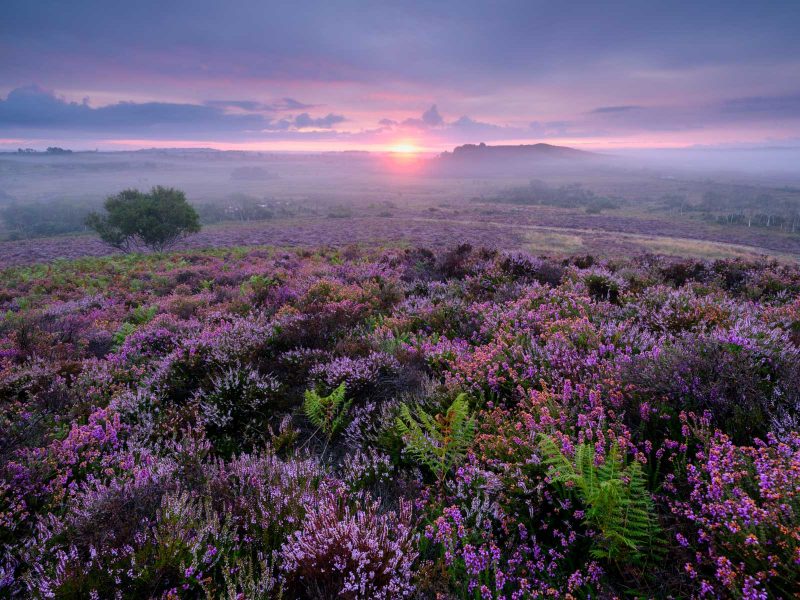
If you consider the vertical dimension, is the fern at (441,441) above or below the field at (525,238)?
above

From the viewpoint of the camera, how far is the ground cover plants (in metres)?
2.08

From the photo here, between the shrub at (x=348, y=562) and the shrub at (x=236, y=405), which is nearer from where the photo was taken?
the shrub at (x=348, y=562)

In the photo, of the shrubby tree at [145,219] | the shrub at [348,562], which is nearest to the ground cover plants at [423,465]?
the shrub at [348,562]

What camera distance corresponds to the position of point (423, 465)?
328cm

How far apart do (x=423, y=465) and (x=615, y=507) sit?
4.92 ft

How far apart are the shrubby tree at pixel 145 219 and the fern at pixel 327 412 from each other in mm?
50114

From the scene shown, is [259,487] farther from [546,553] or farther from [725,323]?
[725,323]

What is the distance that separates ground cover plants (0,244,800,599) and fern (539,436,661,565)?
0.02m

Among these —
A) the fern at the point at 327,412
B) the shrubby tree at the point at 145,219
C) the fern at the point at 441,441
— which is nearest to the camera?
the fern at the point at 441,441

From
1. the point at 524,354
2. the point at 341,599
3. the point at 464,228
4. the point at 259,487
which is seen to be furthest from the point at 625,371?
the point at 464,228

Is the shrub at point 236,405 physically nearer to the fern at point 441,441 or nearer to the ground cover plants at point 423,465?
the ground cover plants at point 423,465

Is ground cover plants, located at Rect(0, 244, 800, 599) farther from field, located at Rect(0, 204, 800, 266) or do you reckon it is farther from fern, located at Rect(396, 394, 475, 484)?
field, located at Rect(0, 204, 800, 266)

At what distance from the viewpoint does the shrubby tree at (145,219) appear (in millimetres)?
44875

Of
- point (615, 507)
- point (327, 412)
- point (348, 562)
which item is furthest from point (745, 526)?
point (327, 412)
